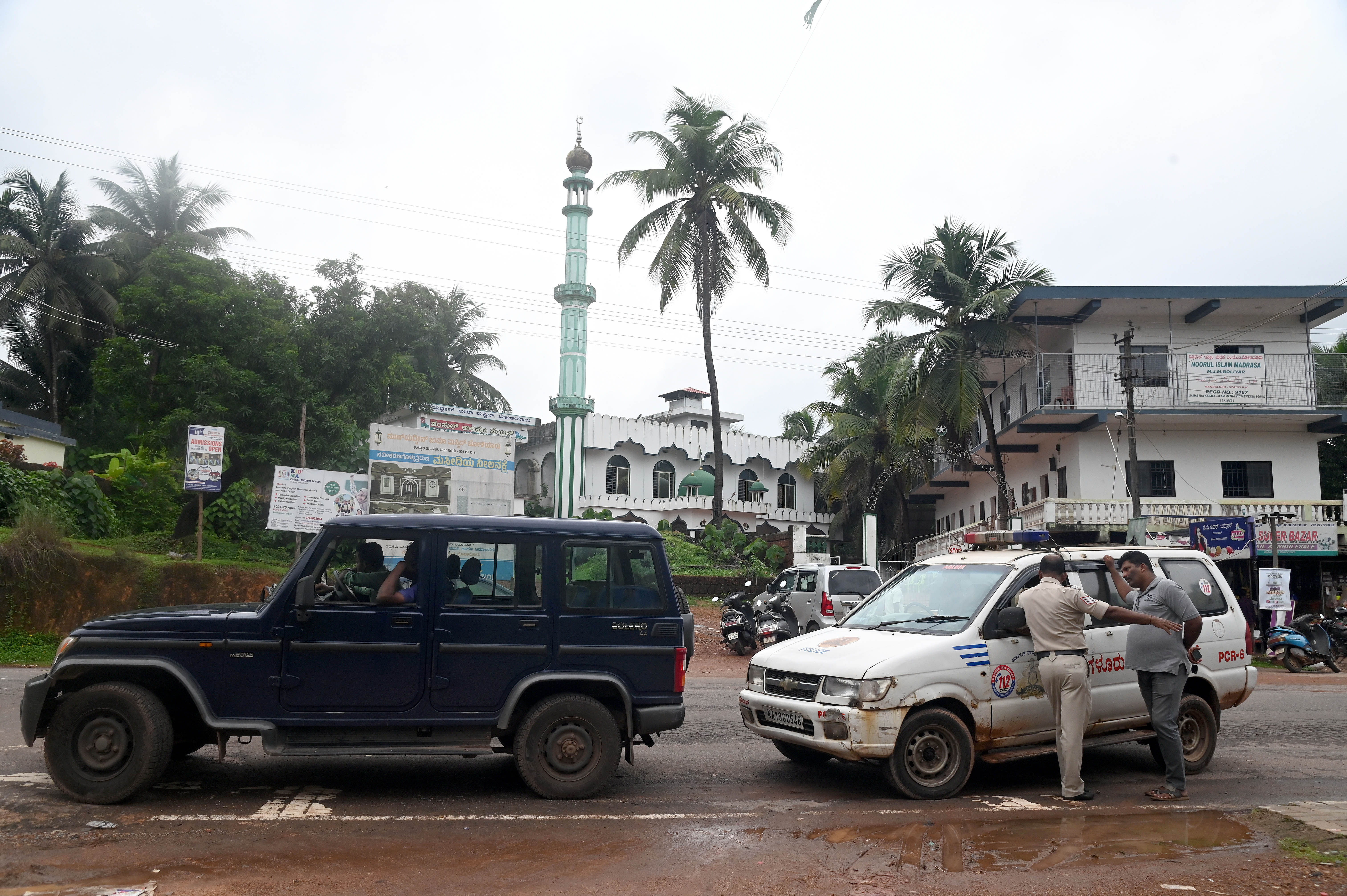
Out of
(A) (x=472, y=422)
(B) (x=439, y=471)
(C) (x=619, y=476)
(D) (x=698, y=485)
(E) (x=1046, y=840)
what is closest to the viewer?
(E) (x=1046, y=840)

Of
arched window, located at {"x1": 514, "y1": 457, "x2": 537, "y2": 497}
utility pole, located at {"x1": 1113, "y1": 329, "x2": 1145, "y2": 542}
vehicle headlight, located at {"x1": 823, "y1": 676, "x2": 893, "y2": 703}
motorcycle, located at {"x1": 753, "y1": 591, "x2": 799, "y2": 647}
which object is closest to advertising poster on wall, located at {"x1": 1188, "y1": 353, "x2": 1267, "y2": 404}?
utility pole, located at {"x1": 1113, "y1": 329, "x2": 1145, "y2": 542}

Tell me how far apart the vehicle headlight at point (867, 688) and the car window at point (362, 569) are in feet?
10.2

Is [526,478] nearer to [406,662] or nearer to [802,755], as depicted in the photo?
[802,755]

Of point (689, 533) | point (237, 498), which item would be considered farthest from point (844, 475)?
point (237, 498)

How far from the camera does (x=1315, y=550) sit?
994 inches

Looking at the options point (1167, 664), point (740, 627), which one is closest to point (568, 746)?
point (1167, 664)

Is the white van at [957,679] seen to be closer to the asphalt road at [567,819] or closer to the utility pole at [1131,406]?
the asphalt road at [567,819]

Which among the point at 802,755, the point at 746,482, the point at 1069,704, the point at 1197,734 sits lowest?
the point at 802,755

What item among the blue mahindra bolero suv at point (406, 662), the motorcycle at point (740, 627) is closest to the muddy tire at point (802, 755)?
the blue mahindra bolero suv at point (406, 662)

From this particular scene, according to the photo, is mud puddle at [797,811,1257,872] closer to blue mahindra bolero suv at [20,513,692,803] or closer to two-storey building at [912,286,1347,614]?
blue mahindra bolero suv at [20,513,692,803]

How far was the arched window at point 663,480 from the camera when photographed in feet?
163

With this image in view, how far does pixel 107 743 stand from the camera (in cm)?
632

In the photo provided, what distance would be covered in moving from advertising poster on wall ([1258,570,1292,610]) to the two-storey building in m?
5.56

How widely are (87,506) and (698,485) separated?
1164 inches
